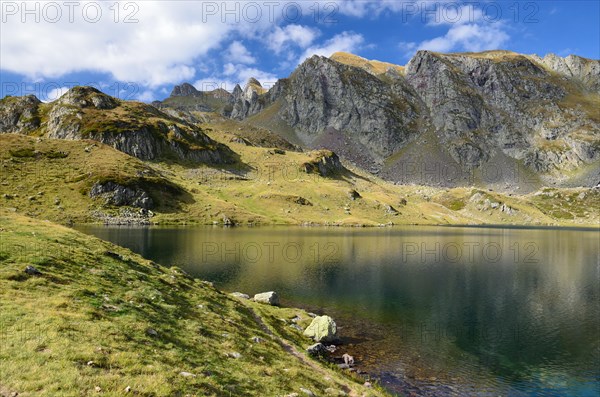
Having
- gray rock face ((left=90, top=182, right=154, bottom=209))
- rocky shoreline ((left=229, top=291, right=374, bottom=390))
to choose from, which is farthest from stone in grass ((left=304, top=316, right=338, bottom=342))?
gray rock face ((left=90, top=182, right=154, bottom=209))

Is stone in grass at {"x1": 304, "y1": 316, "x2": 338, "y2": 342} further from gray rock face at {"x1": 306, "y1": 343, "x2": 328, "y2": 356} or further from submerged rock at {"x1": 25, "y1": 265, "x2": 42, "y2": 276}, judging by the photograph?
submerged rock at {"x1": 25, "y1": 265, "x2": 42, "y2": 276}

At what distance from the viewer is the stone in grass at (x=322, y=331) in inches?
1491

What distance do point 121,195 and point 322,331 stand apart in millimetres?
172024

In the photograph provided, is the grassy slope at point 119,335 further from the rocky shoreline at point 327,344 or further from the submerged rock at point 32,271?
the rocky shoreline at point 327,344

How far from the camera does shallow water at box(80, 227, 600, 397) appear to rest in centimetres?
3312

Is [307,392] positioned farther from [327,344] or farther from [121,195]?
[121,195]

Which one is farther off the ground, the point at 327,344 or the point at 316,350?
the point at 316,350

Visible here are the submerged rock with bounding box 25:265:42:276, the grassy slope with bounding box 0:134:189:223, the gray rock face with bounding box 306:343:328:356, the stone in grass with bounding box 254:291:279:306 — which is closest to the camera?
the submerged rock with bounding box 25:265:42:276

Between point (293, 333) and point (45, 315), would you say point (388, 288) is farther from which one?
point (45, 315)

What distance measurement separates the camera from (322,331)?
38.2 metres

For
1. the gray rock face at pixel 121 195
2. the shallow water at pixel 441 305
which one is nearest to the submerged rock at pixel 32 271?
the shallow water at pixel 441 305

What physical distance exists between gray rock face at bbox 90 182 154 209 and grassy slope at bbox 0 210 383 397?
155 metres

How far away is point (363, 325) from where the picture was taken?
45.0m

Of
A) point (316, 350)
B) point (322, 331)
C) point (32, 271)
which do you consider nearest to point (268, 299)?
point (322, 331)
